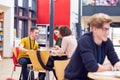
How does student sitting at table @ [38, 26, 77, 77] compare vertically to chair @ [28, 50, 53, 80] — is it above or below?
above

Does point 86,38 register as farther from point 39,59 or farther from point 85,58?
point 39,59

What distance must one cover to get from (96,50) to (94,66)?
219 millimetres

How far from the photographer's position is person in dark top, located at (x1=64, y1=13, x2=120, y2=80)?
2.77 m

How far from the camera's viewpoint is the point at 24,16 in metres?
17.7

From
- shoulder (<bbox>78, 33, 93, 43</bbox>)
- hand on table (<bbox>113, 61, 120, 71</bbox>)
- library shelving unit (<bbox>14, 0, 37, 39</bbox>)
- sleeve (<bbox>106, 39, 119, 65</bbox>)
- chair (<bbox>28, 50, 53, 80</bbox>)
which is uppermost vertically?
library shelving unit (<bbox>14, 0, 37, 39</bbox>)

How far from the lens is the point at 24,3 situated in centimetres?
1788

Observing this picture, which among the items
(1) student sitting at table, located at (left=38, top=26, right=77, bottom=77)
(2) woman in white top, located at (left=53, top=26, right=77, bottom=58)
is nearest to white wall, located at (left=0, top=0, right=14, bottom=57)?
(1) student sitting at table, located at (left=38, top=26, right=77, bottom=77)

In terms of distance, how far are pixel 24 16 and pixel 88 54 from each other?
49.6 ft

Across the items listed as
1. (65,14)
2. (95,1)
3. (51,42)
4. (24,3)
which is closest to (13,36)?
(24,3)

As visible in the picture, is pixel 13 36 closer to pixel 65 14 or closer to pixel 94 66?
pixel 65 14

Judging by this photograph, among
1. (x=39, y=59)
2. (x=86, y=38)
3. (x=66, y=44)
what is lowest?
(x=39, y=59)

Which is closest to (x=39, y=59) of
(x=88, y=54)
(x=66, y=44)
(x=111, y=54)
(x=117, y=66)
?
(x=66, y=44)

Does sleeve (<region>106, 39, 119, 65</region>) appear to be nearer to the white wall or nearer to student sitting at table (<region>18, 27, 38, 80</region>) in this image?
student sitting at table (<region>18, 27, 38, 80</region>)

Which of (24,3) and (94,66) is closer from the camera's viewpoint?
(94,66)
